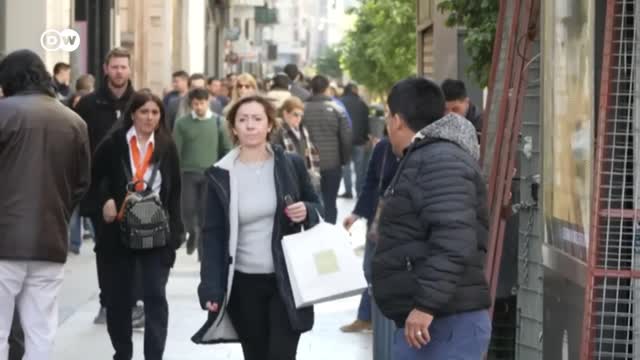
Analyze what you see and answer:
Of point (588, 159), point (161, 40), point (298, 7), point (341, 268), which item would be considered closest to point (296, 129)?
point (341, 268)

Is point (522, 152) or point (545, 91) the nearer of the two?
point (545, 91)

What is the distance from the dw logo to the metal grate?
10.6 m

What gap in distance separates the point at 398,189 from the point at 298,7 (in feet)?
482

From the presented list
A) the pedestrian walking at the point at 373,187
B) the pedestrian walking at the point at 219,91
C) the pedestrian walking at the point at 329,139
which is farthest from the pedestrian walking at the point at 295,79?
the pedestrian walking at the point at 373,187

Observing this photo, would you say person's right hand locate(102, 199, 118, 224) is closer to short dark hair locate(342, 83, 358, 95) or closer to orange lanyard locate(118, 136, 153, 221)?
orange lanyard locate(118, 136, 153, 221)

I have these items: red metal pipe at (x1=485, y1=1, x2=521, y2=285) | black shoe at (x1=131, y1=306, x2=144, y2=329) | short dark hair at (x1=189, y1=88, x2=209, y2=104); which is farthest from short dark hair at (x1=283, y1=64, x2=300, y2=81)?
red metal pipe at (x1=485, y1=1, x2=521, y2=285)

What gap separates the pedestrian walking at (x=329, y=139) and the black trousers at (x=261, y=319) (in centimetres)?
887

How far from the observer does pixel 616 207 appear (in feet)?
20.0

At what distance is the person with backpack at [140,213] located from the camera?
383 inches

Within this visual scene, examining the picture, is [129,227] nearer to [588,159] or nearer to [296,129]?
[588,159]

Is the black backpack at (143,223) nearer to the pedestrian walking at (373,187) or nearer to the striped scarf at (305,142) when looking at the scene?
the pedestrian walking at (373,187)

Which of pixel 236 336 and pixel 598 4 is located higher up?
pixel 598 4

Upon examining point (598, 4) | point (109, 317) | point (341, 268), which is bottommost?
point (109, 317)

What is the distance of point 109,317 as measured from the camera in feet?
32.5
